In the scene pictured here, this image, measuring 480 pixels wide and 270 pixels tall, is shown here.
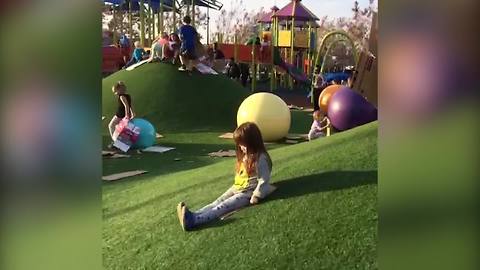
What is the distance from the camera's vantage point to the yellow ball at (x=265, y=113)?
8895 millimetres

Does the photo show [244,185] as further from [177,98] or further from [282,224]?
[177,98]

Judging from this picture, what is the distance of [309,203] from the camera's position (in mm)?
3227

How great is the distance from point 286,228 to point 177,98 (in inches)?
338

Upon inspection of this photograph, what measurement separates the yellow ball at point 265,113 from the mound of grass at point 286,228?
4689 millimetres

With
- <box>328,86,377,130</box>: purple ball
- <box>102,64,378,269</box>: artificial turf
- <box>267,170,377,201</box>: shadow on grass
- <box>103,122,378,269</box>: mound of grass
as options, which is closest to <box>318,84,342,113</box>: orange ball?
<box>328,86,377,130</box>: purple ball

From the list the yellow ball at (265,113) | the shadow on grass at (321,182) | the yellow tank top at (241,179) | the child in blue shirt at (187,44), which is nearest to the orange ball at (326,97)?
the yellow ball at (265,113)

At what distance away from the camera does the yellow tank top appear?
12.2ft

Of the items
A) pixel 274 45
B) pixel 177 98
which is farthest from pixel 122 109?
pixel 274 45
